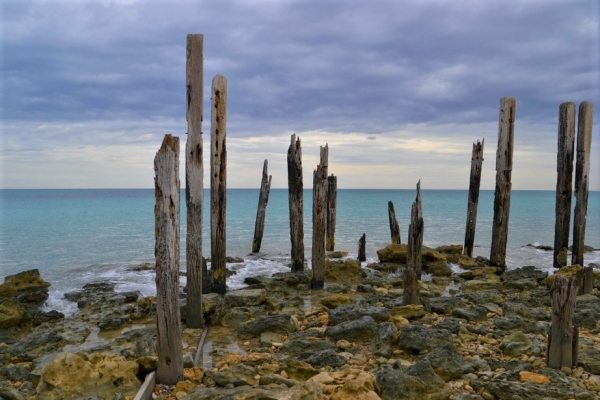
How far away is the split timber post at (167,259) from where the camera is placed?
604 cm

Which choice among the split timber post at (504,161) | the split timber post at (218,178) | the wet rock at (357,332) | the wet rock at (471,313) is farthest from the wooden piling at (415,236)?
the wet rock at (357,332)

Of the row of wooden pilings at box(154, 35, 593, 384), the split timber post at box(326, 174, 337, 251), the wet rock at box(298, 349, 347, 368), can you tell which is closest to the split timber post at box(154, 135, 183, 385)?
the row of wooden pilings at box(154, 35, 593, 384)

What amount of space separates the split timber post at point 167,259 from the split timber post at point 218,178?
4609 millimetres

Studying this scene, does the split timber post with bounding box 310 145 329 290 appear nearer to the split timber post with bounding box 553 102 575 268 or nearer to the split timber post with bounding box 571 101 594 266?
the split timber post with bounding box 553 102 575 268

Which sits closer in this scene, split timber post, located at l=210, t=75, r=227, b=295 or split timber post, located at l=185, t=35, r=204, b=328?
split timber post, located at l=185, t=35, r=204, b=328

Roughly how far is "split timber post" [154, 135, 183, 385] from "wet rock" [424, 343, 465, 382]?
3.14 meters

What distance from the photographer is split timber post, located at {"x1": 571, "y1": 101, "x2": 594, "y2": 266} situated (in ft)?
47.9

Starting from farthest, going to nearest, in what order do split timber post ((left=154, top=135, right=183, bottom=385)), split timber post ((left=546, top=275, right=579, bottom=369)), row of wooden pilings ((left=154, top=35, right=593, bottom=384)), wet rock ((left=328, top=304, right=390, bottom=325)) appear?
1. wet rock ((left=328, top=304, right=390, bottom=325))
2. split timber post ((left=546, top=275, right=579, bottom=369))
3. row of wooden pilings ((left=154, top=35, right=593, bottom=384))
4. split timber post ((left=154, top=135, right=183, bottom=385))

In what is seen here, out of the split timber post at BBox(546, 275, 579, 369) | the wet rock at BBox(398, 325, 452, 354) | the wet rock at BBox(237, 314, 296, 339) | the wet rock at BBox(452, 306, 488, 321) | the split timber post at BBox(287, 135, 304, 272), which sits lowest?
the wet rock at BBox(237, 314, 296, 339)

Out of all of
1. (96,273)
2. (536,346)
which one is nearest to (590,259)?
(536,346)

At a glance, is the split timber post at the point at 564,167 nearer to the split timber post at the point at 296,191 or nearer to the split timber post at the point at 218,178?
the split timber post at the point at 296,191

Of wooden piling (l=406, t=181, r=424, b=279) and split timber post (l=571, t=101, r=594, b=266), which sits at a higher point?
split timber post (l=571, t=101, r=594, b=266)

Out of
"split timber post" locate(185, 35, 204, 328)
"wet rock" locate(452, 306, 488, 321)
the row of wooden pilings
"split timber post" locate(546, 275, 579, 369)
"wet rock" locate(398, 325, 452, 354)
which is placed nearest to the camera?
the row of wooden pilings

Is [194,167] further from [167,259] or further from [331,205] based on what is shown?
[331,205]
